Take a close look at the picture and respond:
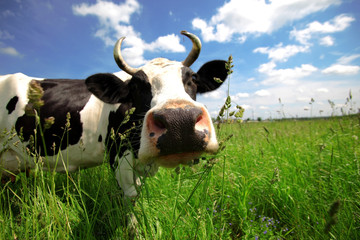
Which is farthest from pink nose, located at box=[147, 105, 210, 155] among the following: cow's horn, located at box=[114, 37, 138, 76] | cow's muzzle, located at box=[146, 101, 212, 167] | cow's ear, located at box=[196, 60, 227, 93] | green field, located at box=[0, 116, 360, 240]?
cow's ear, located at box=[196, 60, 227, 93]

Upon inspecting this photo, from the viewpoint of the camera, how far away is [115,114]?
9.56ft

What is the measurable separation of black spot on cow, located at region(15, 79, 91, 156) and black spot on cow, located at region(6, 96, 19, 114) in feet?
0.66

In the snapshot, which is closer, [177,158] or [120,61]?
[177,158]

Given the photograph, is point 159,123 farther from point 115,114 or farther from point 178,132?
point 115,114

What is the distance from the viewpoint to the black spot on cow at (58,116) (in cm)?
299

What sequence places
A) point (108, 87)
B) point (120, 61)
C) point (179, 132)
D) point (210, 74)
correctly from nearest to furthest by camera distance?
point (179, 132) → point (120, 61) → point (108, 87) → point (210, 74)

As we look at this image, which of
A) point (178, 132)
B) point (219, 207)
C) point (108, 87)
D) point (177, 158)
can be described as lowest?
point (219, 207)

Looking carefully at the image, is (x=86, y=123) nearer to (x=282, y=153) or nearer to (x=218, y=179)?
(x=218, y=179)

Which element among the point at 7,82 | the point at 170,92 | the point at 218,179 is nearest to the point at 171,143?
the point at 170,92

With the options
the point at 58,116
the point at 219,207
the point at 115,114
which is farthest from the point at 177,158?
the point at 58,116

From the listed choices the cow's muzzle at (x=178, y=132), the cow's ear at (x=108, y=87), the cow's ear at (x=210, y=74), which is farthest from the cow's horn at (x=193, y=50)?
the cow's muzzle at (x=178, y=132)

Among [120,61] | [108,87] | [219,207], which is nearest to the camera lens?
[219,207]

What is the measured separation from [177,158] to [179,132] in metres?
0.22

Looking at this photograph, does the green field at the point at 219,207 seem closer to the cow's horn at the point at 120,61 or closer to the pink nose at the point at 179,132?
the pink nose at the point at 179,132
